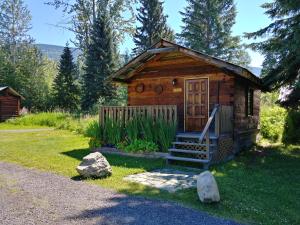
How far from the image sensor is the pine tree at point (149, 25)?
3026 cm

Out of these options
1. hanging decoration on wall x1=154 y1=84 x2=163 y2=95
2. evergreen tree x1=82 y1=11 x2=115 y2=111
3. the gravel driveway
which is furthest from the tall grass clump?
evergreen tree x1=82 y1=11 x2=115 y2=111

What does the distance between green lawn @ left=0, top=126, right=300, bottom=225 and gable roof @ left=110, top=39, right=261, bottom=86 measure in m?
2.88

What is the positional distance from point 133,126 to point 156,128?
2.90 ft

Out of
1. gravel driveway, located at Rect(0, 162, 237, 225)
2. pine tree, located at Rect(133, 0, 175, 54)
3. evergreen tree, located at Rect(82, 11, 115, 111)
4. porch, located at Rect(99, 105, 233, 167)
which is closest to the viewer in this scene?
gravel driveway, located at Rect(0, 162, 237, 225)

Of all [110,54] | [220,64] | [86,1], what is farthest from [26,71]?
[220,64]

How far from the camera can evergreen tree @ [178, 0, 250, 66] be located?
3189cm

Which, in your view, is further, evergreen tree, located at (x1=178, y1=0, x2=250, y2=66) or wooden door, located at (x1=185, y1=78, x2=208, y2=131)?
evergreen tree, located at (x1=178, y1=0, x2=250, y2=66)

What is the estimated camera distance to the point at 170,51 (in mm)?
10945

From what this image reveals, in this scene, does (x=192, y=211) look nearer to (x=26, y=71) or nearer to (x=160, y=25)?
(x=160, y=25)

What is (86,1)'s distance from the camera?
99.1ft

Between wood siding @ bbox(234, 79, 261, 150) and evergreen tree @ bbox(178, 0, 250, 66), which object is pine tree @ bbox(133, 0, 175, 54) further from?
wood siding @ bbox(234, 79, 261, 150)

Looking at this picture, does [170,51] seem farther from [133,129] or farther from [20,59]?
[20,59]

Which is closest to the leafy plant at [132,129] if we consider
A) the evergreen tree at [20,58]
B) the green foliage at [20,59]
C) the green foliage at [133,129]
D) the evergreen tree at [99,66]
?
the green foliage at [133,129]

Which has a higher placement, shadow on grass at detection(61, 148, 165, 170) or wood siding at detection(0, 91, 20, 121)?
wood siding at detection(0, 91, 20, 121)
